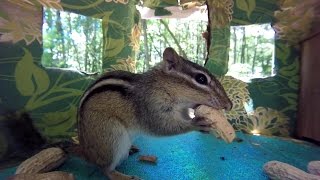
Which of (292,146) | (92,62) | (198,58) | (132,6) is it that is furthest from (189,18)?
(292,146)

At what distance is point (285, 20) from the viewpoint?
7.07 feet

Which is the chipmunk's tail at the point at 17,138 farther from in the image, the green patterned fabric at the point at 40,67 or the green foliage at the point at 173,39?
the green foliage at the point at 173,39

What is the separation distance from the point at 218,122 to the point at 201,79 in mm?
217

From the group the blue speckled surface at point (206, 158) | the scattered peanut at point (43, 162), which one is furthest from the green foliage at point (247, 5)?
the scattered peanut at point (43, 162)

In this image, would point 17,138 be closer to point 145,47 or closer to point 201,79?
point 201,79

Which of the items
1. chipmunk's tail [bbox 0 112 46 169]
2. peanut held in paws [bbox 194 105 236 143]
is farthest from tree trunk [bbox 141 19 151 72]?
peanut held in paws [bbox 194 105 236 143]

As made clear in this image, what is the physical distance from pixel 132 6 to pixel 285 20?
1002mm

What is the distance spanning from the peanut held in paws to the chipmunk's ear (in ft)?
0.80

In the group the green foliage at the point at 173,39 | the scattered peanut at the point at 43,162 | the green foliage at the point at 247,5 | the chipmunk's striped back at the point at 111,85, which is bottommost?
the scattered peanut at the point at 43,162

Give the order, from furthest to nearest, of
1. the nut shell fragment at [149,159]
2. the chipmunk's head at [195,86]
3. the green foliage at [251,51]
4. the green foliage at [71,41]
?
the green foliage at [251,51]
the green foliage at [71,41]
the nut shell fragment at [149,159]
the chipmunk's head at [195,86]

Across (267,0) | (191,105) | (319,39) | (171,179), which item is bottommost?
(171,179)

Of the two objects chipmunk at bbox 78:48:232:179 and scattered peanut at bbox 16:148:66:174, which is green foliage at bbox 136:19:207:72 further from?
scattered peanut at bbox 16:148:66:174

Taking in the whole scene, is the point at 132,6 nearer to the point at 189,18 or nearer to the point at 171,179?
the point at 189,18

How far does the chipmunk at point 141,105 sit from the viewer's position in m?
1.41
